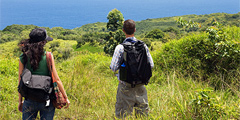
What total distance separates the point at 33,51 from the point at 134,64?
1.33m

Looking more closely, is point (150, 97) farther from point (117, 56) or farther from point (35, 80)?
point (35, 80)

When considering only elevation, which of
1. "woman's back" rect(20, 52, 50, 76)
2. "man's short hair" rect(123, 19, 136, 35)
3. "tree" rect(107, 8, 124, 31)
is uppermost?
"tree" rect(107, 8, 124, 31)

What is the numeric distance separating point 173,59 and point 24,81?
487 cm

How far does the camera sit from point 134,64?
273 centimetres

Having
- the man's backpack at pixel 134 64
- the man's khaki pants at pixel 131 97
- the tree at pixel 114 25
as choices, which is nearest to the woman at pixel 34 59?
the man's backpack at pixel 134 64

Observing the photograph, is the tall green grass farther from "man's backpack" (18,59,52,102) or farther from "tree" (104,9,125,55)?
"tree" (104,9,125,55)

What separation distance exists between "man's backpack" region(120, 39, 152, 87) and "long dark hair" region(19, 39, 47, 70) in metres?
1.12

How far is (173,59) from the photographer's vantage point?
611cm

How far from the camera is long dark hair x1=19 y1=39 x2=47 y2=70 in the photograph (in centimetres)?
218

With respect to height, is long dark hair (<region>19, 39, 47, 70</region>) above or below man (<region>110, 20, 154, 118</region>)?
above

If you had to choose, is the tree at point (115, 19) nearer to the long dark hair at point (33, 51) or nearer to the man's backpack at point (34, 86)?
the long dark hair at point (33, 51)

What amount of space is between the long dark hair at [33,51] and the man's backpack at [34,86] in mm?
118

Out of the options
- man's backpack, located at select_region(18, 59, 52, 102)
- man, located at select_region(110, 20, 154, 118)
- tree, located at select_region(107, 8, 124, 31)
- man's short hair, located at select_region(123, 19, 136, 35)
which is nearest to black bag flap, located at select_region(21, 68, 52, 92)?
man's backpack, located at select_region(18, 59, 52, 102)

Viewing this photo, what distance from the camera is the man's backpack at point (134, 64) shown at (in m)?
2.72
